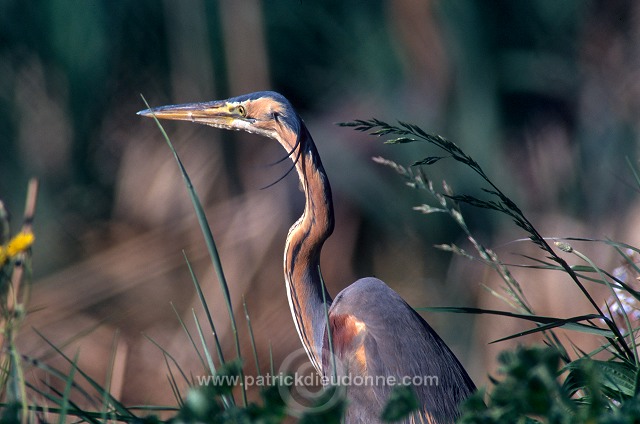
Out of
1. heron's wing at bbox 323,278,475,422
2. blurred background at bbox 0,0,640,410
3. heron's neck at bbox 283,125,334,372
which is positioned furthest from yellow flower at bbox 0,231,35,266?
blurred background at bbox 0,0,640,410

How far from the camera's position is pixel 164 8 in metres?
5.60

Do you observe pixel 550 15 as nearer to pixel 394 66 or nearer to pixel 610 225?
pixel 394 66

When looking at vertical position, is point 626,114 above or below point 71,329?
above

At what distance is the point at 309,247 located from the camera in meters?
2.46

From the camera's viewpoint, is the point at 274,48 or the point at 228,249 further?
the point at 274,48

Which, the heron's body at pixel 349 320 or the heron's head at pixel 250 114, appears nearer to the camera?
the heron's body at pixel 349 320

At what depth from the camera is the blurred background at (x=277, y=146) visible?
516cm

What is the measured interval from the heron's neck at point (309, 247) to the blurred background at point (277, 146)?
2.51 m

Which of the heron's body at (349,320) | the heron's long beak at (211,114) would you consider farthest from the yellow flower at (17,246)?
the heron's long beak at (211,114)

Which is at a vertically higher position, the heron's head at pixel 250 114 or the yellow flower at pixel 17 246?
the heron's head at pixel 250 114

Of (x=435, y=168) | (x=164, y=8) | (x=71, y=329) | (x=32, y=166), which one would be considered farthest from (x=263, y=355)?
(x=164, y=8)

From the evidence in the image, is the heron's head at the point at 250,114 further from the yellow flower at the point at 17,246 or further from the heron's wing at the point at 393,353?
the yellow flower at the point at 17,246

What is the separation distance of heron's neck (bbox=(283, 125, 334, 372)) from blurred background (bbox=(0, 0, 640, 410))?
2.51 meters

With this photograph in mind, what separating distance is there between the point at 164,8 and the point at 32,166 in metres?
1.34
